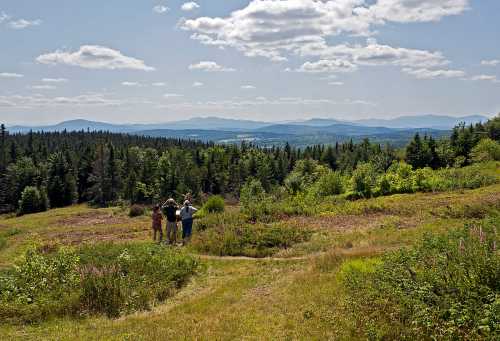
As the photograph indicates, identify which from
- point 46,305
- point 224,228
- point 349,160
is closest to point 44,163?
point 349,160

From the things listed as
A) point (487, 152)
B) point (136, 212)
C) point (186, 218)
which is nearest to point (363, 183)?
point (186, 218)

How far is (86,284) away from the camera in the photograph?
40.3 feet

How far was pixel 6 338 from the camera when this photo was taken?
9641 millimetres

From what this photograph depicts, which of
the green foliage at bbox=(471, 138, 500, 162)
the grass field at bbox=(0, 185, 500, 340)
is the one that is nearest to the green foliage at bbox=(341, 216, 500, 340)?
the grass field at bbox=(0, 185, 500, 340)

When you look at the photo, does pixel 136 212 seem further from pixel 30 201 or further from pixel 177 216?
pixel 30 201

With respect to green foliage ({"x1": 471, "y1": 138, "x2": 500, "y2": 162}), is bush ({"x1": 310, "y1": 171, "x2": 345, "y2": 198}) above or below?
below

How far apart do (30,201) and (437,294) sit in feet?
267

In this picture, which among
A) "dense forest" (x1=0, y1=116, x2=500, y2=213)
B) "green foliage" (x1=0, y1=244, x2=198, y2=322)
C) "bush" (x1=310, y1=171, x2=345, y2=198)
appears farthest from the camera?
"dense forest" (x1=0, y1=116, x2=500, y2=213)

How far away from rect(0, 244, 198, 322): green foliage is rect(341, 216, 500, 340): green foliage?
6632 mm

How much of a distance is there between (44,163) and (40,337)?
327 ft

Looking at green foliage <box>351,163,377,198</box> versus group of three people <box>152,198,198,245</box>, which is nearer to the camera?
group of three people <box>152,198,198,245</box>

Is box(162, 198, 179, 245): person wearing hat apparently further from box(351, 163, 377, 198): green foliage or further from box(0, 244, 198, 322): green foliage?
box(351, 163, 377, 198): green foliage

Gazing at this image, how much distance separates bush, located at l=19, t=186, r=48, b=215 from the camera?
75375 millimetres

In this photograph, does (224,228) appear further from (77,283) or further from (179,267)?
(77,283)
